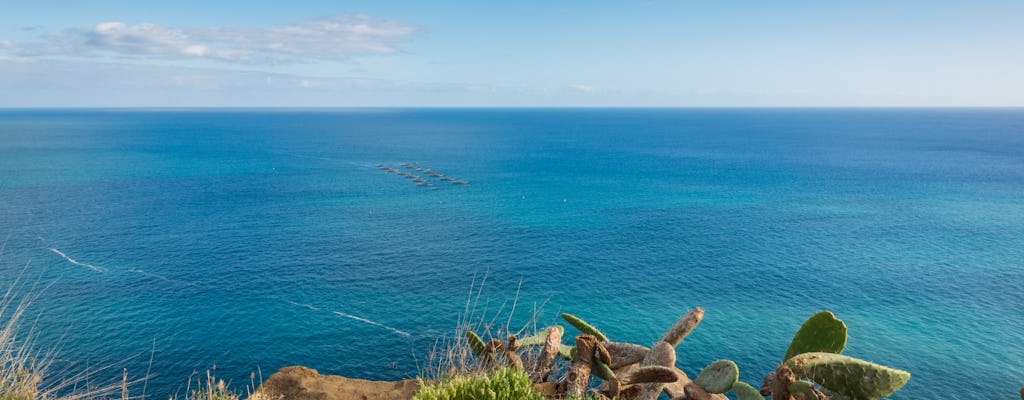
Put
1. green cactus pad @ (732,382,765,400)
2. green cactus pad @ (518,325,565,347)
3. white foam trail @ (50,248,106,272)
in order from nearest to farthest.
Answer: green cactus pad @ (732,382,765,400), green cactus pad @ (518,325,565,347), white foam trail @ (50,248,106,272)

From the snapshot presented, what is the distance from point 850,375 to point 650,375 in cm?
390

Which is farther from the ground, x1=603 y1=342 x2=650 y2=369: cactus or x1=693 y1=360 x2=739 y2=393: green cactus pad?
x1=693 y1=360 x2=739 y2=393: green cactus pad

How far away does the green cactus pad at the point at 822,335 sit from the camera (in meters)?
13.6

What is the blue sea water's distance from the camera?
53438mm

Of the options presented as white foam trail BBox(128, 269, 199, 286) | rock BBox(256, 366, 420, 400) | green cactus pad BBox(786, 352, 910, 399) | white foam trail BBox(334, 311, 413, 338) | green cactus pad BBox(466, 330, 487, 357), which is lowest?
white foam trail BBox(334, 311, 413, 338)

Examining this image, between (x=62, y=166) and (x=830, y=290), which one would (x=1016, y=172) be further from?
(x=62, y=166)

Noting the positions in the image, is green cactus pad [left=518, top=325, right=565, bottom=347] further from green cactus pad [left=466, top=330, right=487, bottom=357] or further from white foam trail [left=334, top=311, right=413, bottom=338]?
white foam trail [left=334, top=311, right=413, bottom=338]

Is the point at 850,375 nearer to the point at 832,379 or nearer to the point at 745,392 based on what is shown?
the point at 832,379

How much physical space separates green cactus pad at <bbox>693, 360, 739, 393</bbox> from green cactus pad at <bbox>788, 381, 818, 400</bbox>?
106 cm

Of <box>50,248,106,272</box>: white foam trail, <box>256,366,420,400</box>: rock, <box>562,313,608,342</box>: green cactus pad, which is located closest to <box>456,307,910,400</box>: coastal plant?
<box>562,313,608,342</box>: green cactus pad

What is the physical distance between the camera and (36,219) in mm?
90750

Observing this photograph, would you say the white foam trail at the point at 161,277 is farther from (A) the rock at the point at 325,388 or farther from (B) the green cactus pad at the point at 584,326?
(B) the green cactus pad at the point at 584,326

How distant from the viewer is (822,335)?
1394cm

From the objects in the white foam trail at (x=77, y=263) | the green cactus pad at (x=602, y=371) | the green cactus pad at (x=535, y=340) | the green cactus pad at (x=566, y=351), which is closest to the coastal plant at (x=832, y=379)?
the green cactus pad at (x=602, y=371)
